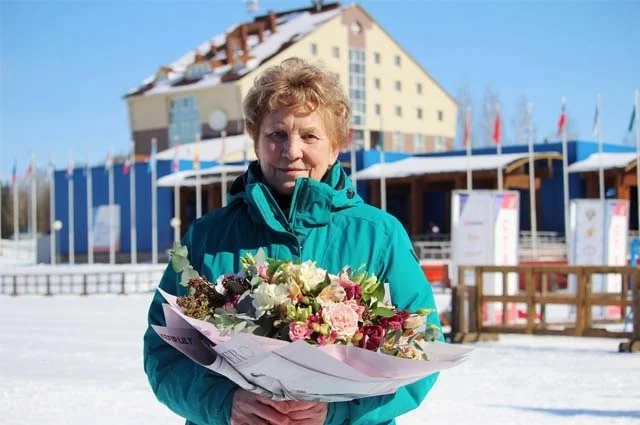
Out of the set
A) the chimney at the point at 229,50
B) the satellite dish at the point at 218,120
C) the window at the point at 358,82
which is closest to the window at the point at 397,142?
the window at the point at 358,82

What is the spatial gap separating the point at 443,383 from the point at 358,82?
180ft

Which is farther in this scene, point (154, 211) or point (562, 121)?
point (154, 211)

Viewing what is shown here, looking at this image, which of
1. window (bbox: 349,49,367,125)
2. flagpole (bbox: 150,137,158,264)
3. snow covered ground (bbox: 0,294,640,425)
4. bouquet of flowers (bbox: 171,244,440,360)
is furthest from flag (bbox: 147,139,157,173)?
bouquet of flowers (bbox: 171,244,440,360)

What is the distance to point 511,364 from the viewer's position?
11367 mm

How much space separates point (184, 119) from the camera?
63969mm

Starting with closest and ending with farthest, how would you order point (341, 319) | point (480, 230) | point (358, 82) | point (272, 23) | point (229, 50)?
point (341, 319) < point (480, 230) < point (358, 82) < point (229, 50) < point (272, 23)

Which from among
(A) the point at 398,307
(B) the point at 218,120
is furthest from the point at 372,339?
(B) the point at 218,120

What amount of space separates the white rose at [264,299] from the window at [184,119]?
200ft

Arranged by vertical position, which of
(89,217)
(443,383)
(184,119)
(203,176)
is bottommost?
(443,383)

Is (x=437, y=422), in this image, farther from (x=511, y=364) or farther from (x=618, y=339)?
(x=618, y=339)

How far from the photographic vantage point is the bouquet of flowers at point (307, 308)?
7.53 feet

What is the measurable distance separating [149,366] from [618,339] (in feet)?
39.0

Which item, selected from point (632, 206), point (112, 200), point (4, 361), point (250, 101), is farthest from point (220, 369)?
point (112, 200)

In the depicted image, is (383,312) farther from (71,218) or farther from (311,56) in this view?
(311,56)
